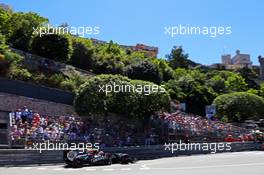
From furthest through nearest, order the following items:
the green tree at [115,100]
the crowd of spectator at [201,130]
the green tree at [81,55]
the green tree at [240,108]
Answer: the green tree at [240,108]
the green tree at [81,55]
the crowd of spectator at [201,130]
the green tree at [115,100]

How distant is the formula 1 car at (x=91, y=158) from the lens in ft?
84.7

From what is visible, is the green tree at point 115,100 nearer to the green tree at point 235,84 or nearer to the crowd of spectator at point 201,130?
the crowd of spectator at point 201,130

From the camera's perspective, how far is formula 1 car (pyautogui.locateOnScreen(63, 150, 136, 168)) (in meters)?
25.8

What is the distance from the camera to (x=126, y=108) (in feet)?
127

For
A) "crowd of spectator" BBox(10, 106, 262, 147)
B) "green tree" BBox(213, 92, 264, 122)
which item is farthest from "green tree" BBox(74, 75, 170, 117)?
"green tree" BBox(213, 92, 264, 122)

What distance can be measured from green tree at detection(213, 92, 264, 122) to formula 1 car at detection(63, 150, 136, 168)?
1622 inches

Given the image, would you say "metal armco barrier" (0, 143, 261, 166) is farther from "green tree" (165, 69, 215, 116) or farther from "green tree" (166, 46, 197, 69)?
"green tree" (166, 46, 197, 69)

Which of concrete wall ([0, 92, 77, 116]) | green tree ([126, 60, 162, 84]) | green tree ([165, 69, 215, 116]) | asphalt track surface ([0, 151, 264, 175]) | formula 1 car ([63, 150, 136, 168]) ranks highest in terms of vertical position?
green tree ([126, 60, 162, 84])

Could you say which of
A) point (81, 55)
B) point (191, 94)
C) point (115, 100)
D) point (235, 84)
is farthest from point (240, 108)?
point (235, 84)

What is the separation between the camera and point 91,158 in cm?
2684

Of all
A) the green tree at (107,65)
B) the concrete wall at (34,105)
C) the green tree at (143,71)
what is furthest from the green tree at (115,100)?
the green tree at (143,71)

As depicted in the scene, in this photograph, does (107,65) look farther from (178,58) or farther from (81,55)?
(178,58)

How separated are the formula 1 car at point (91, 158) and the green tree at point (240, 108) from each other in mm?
41197

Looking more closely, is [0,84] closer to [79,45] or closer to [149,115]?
[149,115]
